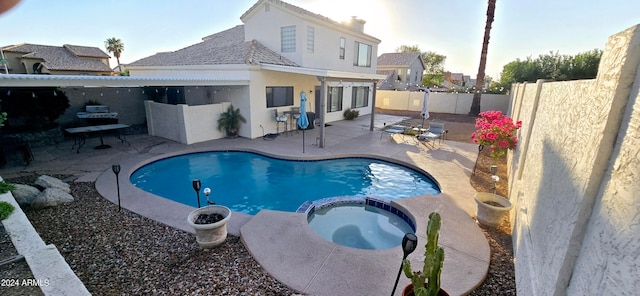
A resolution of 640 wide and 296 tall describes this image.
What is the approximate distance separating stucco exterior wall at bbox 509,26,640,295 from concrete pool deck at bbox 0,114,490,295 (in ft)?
5.32

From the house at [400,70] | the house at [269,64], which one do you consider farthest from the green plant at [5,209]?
the house at [400,70]

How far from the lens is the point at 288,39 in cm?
1449

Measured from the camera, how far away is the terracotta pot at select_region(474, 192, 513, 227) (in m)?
5.49

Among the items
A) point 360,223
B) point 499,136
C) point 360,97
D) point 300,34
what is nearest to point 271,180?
point 360,223

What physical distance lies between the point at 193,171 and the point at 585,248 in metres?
10.0

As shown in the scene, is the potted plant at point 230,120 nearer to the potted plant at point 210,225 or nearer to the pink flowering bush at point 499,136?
the potted plant at point 210,225

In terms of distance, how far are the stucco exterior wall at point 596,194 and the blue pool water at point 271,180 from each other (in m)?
5.12

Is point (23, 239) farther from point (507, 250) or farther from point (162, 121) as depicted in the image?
point (162, 121)

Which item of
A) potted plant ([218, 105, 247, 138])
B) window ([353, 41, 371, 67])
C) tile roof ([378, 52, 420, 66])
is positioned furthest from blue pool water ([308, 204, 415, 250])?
tile roof ([378, 52, 420, 66])

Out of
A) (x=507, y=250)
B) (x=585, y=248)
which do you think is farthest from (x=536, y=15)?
(x=585, y=248)

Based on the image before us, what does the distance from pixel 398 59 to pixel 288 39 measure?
2755 centimetres

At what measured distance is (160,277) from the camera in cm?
416

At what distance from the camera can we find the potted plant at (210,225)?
4.76 metres

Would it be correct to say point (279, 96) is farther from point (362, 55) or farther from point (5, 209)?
point (5, 209)
